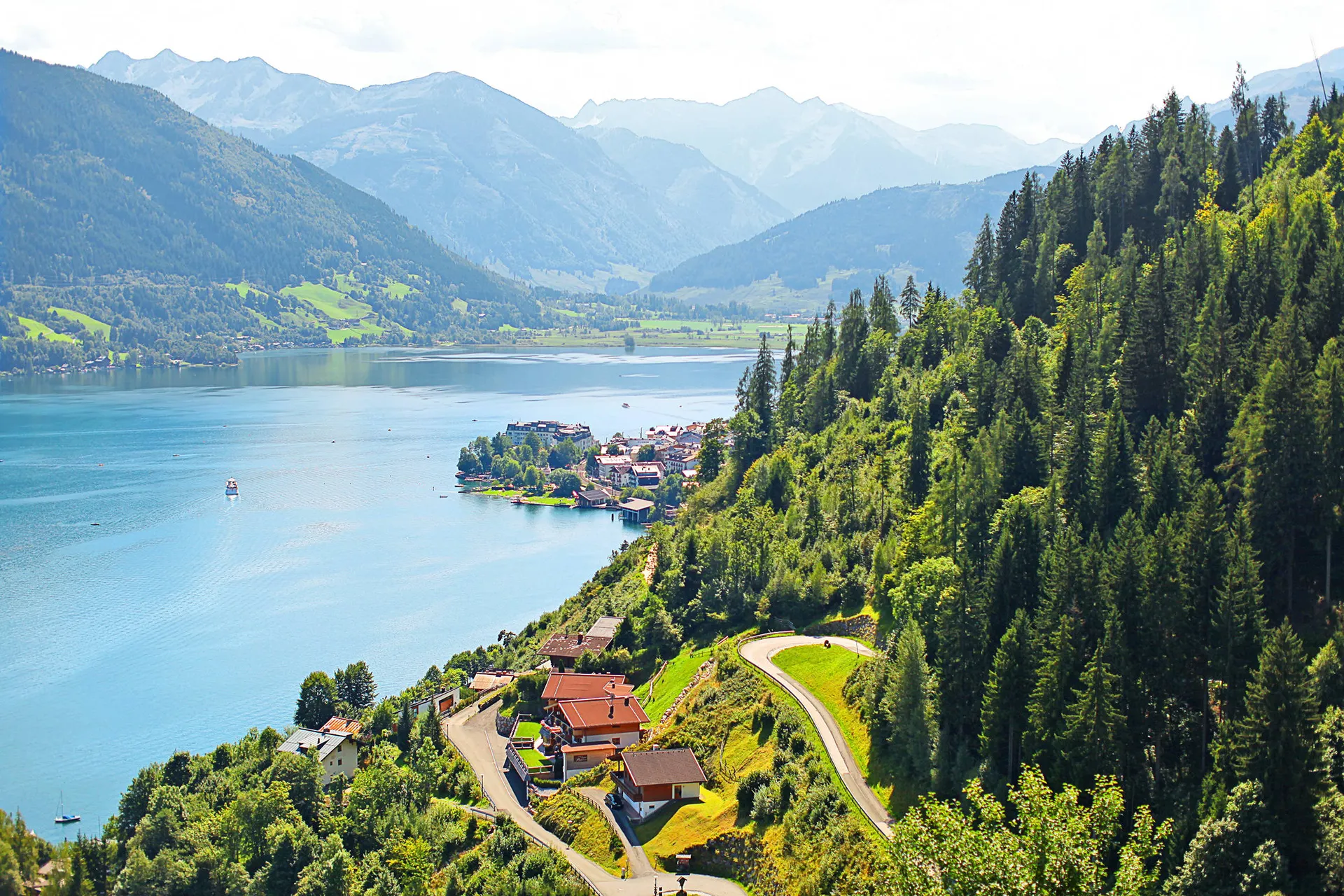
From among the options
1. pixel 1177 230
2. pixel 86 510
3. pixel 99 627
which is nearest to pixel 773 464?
pixel 1177 230

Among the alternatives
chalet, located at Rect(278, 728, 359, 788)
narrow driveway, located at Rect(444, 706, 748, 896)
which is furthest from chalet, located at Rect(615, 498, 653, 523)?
chalet, located at Rect(278, 728, 359, 788)

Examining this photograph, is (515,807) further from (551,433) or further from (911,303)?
(551,433)

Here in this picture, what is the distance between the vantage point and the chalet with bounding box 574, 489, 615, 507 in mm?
126375

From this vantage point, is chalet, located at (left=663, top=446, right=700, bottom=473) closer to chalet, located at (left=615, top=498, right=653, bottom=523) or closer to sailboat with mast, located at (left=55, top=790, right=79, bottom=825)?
chalet, located at (left=615, top=498, right=653, bottom=523)

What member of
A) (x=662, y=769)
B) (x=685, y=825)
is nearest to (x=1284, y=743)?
(x=685, y=825)

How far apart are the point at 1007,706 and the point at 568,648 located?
28155 millimetres

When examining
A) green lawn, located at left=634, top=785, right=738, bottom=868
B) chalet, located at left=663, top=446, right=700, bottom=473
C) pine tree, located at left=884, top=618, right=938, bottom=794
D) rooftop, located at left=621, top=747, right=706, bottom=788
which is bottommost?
green lawn, located at left=634, top=785, right=738, bottom=868

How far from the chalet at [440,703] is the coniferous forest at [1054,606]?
1650mm

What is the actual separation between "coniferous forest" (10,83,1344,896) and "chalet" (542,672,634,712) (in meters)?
2.47

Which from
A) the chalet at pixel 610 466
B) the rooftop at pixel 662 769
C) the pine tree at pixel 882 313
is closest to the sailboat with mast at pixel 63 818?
the rooftop at pixel 662 769

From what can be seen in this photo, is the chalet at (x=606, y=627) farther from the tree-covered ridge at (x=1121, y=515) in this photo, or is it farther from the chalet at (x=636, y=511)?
the chalet at (x=636, y=511)

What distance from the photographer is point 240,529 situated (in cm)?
10519

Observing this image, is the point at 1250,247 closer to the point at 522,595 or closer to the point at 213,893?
the point at 213,893

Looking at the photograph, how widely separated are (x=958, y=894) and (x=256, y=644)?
60.2 m
